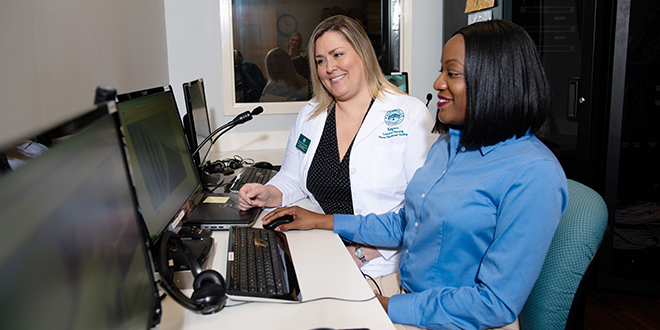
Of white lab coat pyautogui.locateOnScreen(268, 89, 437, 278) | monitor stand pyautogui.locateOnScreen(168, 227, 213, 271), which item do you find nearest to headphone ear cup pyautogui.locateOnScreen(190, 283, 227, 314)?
monitor stand pyautogui.locateOnScreen(168, 227, 213, 271)

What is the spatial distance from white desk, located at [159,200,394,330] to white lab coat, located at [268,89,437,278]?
1.82ft

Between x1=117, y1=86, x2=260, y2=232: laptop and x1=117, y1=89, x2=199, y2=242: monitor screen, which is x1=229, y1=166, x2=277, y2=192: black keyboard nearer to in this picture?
x1=117, y1=86, x2=260, y2=232: laptop

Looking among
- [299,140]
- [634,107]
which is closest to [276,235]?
[299,140]

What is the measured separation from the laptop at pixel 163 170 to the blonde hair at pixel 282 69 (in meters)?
1.60

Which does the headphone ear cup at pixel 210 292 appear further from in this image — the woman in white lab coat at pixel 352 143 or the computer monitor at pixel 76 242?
the woman in white lab coat at pixel 352 143

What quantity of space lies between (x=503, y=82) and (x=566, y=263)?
0.38 m

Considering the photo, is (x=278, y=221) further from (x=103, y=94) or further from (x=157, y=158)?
(x=103, y=94)

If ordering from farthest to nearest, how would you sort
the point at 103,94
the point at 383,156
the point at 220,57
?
the point at 220,57 → the point at 383,156 → the point at 103,94

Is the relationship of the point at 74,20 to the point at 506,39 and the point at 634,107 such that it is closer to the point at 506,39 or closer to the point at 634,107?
the point at 506,39

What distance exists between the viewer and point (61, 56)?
1400mm

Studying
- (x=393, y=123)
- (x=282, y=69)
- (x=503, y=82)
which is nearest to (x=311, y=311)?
(x=503, y=82)

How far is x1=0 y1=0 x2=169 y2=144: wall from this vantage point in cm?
112

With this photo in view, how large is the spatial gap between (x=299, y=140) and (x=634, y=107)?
168 cm

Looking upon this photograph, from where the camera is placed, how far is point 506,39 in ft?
2.92
